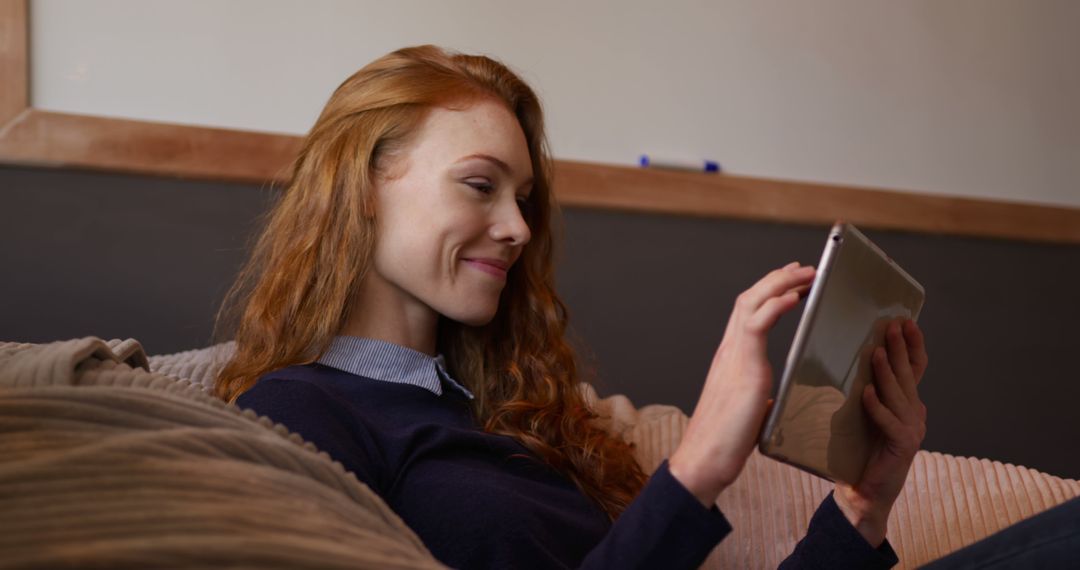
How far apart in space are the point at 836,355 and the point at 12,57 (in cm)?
125

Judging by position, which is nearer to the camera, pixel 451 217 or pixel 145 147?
pixel 451 217

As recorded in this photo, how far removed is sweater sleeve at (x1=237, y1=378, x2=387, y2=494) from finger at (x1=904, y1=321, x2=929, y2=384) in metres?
0.49

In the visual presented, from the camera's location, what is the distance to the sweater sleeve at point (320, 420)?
0.94m

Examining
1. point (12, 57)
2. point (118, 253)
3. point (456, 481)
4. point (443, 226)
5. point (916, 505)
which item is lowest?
point (916, 505)

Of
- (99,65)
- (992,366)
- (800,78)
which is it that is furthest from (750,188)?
(99,65)

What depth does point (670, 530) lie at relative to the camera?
0.77 meters

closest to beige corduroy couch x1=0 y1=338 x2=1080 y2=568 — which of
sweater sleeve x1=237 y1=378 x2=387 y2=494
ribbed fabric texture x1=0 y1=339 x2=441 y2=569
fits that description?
ribbed fabric texture x1=0 y1=339 x2=441 y2=569

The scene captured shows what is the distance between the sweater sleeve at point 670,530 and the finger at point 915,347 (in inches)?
11.6

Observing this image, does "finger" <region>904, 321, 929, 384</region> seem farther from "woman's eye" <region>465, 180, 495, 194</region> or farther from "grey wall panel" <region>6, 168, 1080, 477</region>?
"grey wall panel" <region>6, 168, 1080, 477</region>

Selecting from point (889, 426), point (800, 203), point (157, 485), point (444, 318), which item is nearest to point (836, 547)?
point (889, 426)

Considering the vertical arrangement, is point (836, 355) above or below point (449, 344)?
above

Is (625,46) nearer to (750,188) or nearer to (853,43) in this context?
(750,188)

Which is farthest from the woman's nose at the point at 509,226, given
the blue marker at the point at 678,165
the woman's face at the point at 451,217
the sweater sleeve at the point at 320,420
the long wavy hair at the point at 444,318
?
the blue marker at the point at 678,165

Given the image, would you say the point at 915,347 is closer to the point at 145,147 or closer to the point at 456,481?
the point at 456,481
